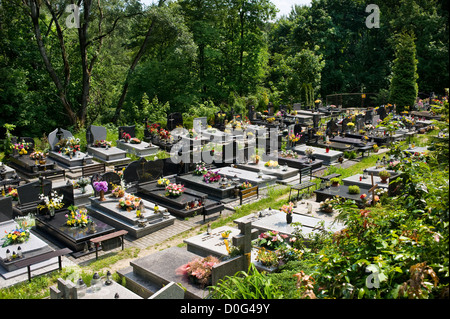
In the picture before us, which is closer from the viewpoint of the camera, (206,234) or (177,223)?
(206,234)

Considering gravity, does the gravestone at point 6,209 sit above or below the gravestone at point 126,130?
below

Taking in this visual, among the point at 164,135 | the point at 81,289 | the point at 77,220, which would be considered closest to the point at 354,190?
the point at 77,220

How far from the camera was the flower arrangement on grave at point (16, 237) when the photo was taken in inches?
488

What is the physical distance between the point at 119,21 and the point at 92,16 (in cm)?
201

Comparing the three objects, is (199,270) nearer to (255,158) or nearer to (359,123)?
(255,158)

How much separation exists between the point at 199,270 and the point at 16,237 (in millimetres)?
6031

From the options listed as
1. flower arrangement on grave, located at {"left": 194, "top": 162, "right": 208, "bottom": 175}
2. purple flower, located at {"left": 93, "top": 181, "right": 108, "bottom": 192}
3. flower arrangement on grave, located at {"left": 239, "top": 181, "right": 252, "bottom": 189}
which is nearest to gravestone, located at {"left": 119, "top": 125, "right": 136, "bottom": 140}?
flower arrangement on grave, located at {"left": 194, "top": 162, "right": 208, "bottom": 175}

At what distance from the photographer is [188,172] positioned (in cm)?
1959

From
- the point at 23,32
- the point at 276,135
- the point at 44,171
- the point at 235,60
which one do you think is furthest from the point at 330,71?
the point at 44,171

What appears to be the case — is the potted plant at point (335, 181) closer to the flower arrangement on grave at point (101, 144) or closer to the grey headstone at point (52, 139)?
the flower arrangement on grave at point (101, 144)

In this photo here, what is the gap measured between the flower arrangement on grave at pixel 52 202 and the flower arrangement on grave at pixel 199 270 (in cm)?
613

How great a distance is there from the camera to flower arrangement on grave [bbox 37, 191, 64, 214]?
47.3ft

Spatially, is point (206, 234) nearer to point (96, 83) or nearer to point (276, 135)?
point (276, 135)

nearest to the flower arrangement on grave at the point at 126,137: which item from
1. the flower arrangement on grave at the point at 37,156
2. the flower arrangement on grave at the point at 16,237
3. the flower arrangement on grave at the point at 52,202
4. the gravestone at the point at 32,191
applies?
the flower arrangement on grave at the point at 37,156
